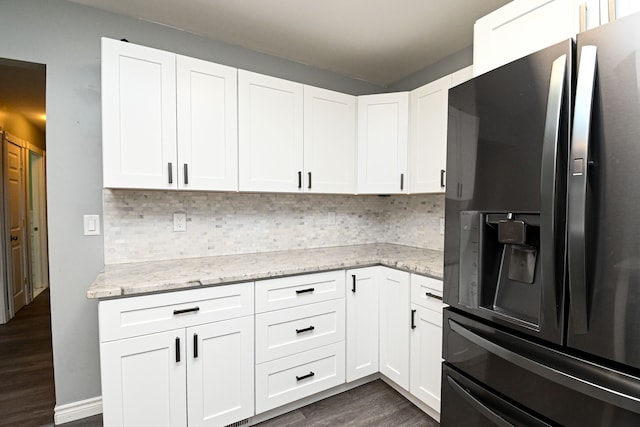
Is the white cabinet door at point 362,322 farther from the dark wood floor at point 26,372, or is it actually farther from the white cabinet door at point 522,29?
the dark wood floor at point 26,372

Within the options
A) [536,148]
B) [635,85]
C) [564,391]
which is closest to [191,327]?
[564,391]

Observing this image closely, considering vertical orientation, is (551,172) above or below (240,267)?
above

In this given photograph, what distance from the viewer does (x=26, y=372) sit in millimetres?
2301

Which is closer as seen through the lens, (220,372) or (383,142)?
(220,372)

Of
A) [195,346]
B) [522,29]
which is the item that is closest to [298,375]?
[195,346]

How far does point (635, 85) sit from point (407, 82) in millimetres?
2204

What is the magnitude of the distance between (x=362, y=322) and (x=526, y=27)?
1814mm

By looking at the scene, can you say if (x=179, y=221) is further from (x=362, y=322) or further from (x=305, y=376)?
(x=362, y=322)

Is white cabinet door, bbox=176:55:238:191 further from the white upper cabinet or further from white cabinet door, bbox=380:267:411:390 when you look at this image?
the white upper cabinet

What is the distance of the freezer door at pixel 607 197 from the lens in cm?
74

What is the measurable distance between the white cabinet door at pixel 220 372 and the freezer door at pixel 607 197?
4.80 feet

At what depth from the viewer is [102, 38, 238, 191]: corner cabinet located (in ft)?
5.36

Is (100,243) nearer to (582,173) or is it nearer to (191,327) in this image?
(191,327)

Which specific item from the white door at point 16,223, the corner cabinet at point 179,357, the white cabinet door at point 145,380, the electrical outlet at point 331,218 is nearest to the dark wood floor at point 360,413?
the corner cabinet at point 179,357
